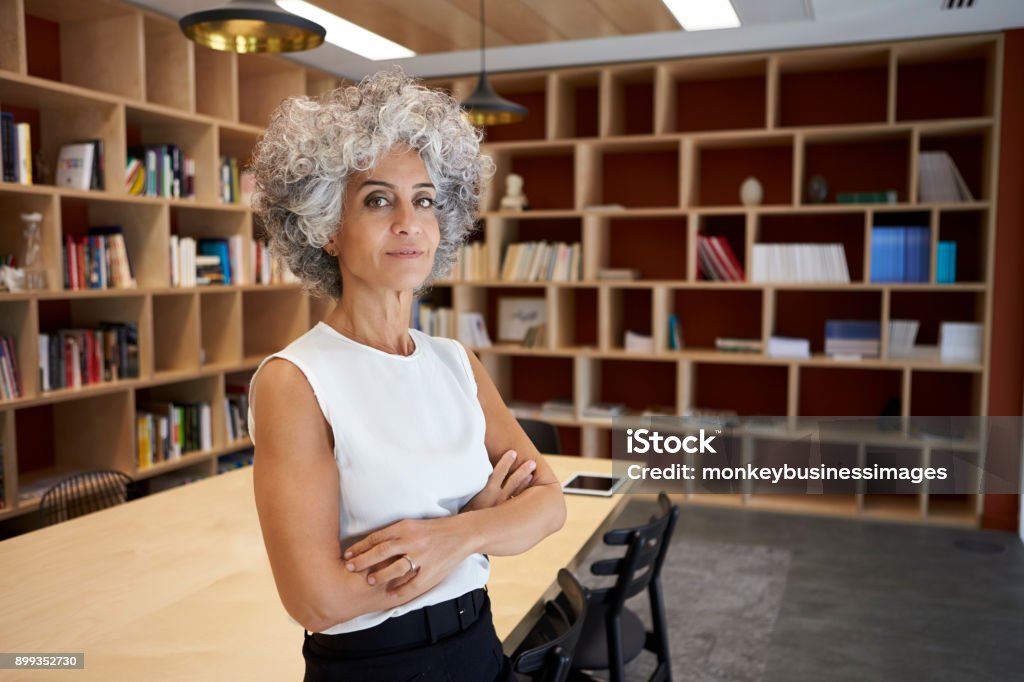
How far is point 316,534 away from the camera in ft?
3.55

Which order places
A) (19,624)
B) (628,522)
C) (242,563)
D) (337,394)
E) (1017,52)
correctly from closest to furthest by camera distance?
(337,394) < (19,624) < (242,563) < (1017,52) < (628,522)

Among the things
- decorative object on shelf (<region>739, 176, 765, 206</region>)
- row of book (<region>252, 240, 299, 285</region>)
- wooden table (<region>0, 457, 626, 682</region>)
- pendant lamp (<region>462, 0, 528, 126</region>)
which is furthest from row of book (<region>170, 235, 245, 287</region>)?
decorative object on shelf (<region>739, 176, 765, 206</region>)

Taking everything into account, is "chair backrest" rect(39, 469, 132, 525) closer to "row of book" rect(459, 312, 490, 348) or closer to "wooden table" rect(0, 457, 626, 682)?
"wooden table" rect(0, 457, 626, 682)

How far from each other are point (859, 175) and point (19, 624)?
521 centimetres

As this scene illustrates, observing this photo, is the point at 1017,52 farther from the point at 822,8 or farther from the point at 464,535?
the point at 464,535

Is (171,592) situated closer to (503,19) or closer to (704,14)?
(503,19)

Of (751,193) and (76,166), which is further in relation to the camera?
(751,193)

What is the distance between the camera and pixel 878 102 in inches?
210

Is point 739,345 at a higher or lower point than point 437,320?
lower

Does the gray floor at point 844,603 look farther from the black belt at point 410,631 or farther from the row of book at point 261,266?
the row of book at point 261,266

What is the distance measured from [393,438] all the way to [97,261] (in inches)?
136

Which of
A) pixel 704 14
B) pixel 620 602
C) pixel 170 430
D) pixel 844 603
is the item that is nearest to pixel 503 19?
pixel 704 14

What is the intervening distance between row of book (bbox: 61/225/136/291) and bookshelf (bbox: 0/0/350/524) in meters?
0.10

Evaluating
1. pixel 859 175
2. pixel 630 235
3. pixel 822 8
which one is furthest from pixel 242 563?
pixel 859 175
